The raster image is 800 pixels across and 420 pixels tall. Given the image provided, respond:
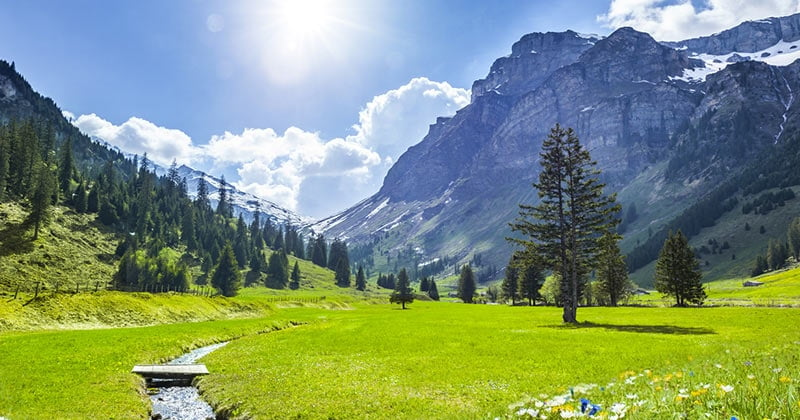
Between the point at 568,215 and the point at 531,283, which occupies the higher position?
the point at 568,215

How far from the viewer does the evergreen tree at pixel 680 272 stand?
79.9 metres

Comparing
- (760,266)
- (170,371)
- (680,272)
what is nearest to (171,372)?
(170,371)

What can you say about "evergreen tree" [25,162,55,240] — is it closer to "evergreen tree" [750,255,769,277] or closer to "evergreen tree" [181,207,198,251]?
"evergreen tree" [181,207,198,251]

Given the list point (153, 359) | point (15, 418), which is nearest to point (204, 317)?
point (153, 359)

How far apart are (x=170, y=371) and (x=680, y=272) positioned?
85.4 m

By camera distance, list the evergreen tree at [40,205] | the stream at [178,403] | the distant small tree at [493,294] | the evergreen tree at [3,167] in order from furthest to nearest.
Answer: the distant small tree at [493,294], the evergreen tree at [3,167], the evergreen tree at [40,205], the stream at [178,403]

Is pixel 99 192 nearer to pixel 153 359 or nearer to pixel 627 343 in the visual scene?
pixel 153 359

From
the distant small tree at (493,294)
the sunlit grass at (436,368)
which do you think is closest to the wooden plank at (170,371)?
the sunlit grass at (436,368)

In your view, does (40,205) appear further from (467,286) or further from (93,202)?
(467,286)

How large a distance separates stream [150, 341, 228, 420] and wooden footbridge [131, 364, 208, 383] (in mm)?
509

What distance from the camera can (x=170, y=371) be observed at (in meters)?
25.5

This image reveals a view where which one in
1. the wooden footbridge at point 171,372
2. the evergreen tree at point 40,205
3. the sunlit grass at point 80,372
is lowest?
the wooden footbridge at point 171,372

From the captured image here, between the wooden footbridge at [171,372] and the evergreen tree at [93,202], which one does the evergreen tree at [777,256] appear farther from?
the evergreen tree at [93,202]

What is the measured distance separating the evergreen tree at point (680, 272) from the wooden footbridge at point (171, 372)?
8250 centimetres
